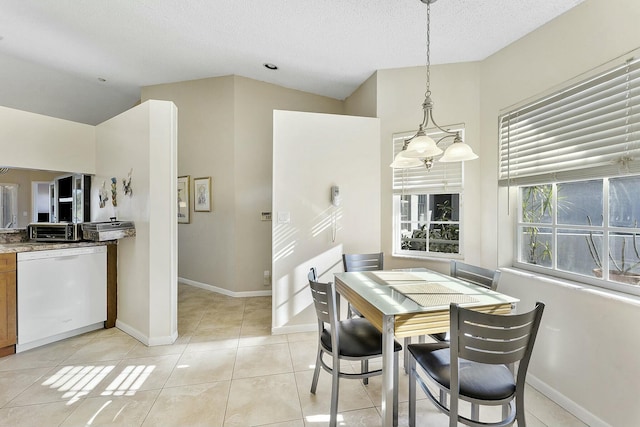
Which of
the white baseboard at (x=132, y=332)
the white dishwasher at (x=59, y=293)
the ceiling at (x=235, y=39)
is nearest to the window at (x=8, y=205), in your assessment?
the white dishwasher at (x=59, y=293)

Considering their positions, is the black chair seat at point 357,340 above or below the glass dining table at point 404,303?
below

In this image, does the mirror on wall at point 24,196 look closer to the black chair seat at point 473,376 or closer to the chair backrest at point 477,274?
the black chair seat at point 473,376

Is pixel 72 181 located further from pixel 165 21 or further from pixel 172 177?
pixel 165 21

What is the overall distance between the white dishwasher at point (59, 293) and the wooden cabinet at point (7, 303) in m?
0.04

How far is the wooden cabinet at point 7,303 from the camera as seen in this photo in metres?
2.48

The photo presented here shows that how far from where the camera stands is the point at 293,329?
3098 mm

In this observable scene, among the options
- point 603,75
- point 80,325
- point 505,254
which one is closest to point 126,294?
point 80,325

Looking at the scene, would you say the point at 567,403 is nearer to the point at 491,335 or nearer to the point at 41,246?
the point at 491,335

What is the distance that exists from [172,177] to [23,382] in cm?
195

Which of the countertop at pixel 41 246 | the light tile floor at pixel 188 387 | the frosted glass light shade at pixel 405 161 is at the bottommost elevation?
the light tile floor at pixel 188 387

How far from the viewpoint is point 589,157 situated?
→ 1941 mm

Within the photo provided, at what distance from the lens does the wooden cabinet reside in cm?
248

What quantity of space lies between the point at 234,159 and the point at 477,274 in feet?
11.7

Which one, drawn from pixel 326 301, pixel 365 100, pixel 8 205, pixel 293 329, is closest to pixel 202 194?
pixel 8 205
